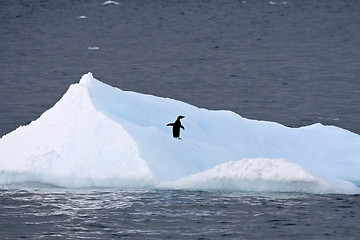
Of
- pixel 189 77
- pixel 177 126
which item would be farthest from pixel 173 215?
pixel 189 77

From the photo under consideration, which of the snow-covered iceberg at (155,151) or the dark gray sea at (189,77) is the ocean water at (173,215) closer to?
the dark gray sea at (189,77)

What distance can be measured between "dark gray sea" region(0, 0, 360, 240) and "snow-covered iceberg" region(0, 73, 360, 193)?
37cm

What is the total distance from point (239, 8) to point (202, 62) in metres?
55.6

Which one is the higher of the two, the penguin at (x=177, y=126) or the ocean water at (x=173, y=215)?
the penguin at (x=177, y=126)

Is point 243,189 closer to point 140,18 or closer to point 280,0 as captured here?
point 140,18

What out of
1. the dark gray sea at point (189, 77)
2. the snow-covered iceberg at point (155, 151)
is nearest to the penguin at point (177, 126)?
the snow-covered iceberg at point (155, 151)

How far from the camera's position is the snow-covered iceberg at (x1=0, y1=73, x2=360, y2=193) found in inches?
687

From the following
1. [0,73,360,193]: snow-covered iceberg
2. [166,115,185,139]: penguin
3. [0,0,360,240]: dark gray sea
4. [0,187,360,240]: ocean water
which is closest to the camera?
[0,187,360,240]: ocean water

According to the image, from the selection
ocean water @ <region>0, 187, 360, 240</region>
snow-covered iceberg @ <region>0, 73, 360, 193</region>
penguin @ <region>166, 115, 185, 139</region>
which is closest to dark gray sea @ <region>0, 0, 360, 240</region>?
ocean water @ <region>0, 187, 360, 240</region>

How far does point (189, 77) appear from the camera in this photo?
4584 cm

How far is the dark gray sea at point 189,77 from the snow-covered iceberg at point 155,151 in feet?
1.23

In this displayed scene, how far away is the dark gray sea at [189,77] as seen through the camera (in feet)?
50.4

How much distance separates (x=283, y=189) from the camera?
1744 centimetres

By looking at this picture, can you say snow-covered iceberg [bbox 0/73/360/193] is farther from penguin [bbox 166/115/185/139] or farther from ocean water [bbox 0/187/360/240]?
ocean water [bbox 0/187/360/240]
